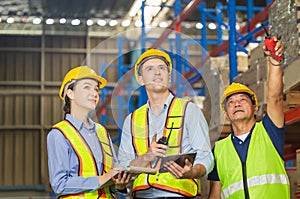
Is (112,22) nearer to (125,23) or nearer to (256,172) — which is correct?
(125,23)

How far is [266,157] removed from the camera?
13.0 feet

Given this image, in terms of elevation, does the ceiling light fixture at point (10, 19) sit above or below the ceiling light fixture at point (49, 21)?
above

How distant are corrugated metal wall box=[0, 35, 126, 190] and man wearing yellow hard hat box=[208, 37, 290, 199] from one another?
62.3ft

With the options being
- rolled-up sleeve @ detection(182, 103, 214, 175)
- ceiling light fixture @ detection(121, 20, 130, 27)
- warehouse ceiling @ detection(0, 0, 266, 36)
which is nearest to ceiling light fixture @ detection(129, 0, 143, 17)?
warehouse ceiling @ detection(0, 0, 266, 36)

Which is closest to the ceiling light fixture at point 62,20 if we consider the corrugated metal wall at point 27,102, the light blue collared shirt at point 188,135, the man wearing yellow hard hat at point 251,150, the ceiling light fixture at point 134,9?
the corrugated metal wall at point 27,102

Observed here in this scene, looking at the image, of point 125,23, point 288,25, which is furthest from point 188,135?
point 125,23

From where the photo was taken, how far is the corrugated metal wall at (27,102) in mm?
22953

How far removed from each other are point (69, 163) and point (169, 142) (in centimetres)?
60

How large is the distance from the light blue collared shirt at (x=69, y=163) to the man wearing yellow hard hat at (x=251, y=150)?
0.95 meters

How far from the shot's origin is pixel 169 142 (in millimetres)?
3195

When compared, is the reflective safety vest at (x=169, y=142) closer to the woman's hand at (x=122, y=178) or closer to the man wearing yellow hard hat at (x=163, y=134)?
the man wearing yellow hard hat at (x=163, y=134)

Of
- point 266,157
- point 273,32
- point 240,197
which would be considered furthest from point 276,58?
point 273,32

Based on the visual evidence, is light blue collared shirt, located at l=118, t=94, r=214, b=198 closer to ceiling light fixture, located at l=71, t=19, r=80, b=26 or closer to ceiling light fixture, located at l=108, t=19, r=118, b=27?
ceiling light fixture, located at l=71, t=19, r=80, b=26

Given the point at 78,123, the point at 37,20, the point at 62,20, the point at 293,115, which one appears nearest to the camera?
the point at 78,123
